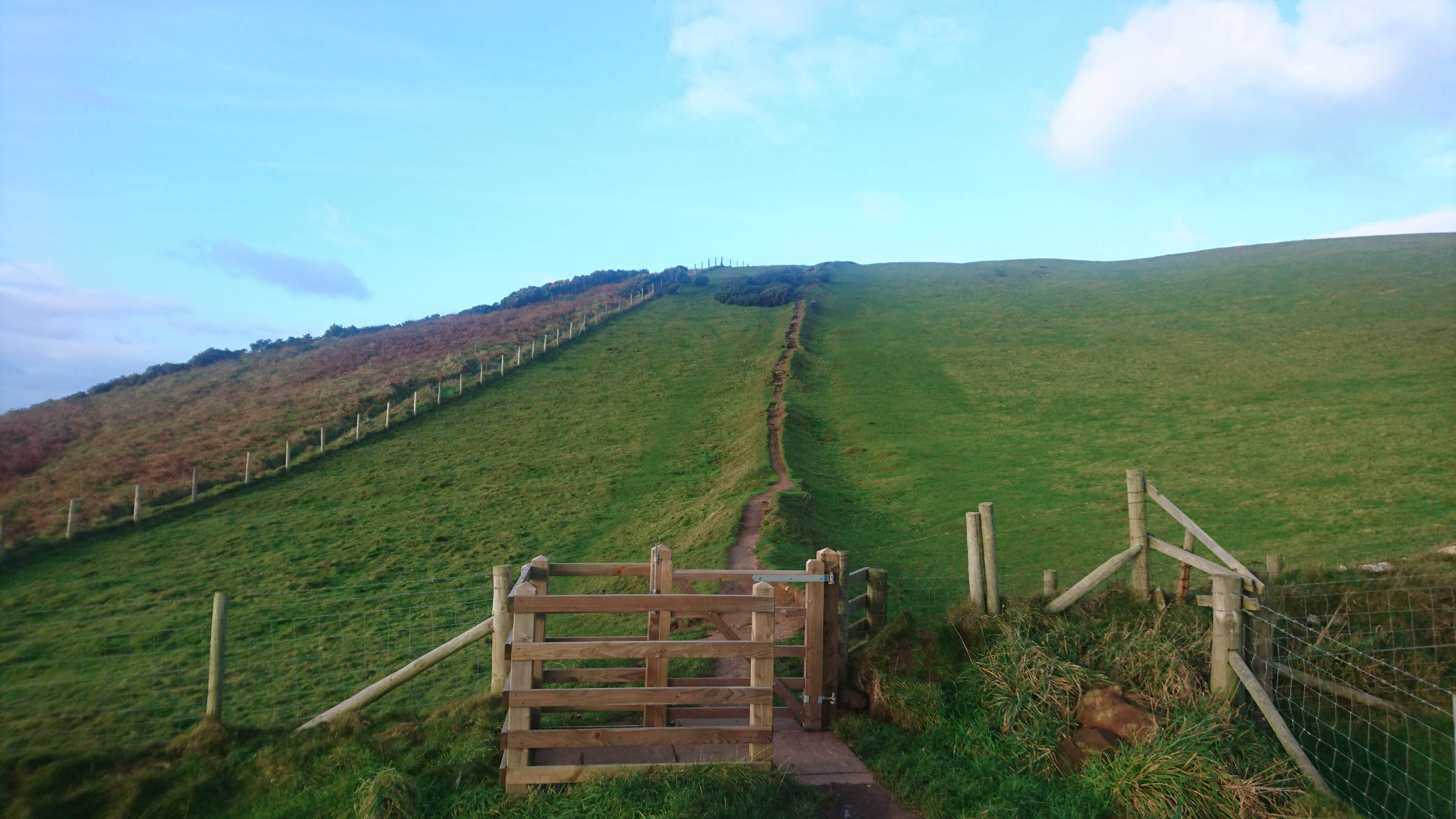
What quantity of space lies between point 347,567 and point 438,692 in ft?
30.2

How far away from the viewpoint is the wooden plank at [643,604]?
6254 mm

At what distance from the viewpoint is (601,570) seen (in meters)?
8.36

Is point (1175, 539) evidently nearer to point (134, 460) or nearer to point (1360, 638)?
point (1360, 638)

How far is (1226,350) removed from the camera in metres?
42.1

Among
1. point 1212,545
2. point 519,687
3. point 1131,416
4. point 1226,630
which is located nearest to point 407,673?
point 519,687

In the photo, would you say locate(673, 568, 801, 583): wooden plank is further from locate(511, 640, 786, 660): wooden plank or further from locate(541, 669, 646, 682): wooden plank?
locate(511, 640, 786, 660): wooden plank

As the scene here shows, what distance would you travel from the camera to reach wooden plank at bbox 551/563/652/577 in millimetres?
8180

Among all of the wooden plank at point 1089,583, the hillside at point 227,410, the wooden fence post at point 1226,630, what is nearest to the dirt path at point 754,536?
the wooden plank at point 1089,583

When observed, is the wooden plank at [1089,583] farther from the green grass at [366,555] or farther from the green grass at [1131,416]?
the green grass at [366,555]

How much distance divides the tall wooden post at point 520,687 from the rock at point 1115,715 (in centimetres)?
497

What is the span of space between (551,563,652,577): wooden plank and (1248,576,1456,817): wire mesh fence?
19.2ft

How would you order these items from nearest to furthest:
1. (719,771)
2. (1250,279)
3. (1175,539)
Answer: (719,771)
(1175,539)
(1250,279)

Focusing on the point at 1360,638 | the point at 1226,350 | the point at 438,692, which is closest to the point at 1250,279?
the point at 1226,350

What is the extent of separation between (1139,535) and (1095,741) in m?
2.99
